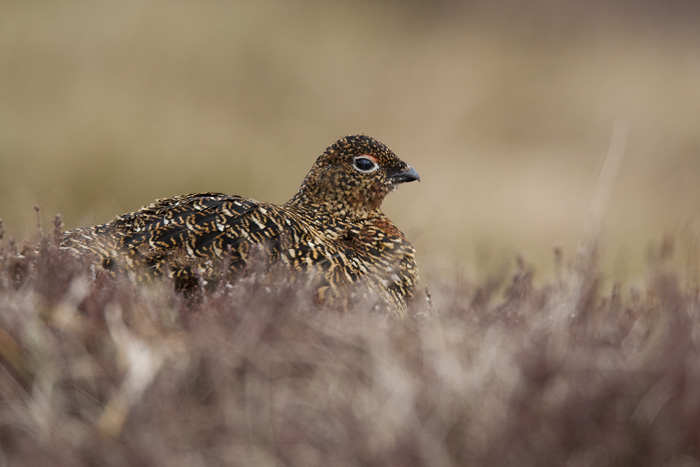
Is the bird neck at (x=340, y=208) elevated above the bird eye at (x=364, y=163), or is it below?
below

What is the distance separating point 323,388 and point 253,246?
105cm

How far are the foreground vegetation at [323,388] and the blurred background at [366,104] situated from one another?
16.8ft

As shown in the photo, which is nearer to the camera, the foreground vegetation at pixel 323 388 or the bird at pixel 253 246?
the foreground vegetation at pixel 323 388

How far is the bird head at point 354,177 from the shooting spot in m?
4.52

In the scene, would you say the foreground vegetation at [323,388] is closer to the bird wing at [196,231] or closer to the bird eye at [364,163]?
the bird wing at [196,231]

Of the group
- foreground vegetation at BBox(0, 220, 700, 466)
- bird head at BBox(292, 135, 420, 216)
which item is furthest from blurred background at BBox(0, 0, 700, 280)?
foreground vegetation at BBox(0, 220, 700, 466)

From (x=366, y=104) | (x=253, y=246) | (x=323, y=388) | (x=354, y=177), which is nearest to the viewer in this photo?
(x=323, y=388)

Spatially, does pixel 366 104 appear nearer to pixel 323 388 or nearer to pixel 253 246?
pixel 253 246

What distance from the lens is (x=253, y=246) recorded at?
3.04 m

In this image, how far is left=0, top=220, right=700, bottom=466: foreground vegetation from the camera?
1.89m

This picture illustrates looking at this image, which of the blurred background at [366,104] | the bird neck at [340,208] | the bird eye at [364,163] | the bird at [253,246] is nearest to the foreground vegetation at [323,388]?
the bird at [253,246]

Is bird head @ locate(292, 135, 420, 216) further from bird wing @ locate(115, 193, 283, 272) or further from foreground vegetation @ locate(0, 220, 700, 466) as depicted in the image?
foreground vegetation @ locate(0, 220, 700, 466)

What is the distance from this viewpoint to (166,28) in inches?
451

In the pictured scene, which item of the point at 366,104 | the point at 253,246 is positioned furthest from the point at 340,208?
the point at 366,104
